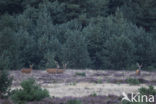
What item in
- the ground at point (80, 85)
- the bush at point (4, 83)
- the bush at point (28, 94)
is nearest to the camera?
the bush at point (28, 94)

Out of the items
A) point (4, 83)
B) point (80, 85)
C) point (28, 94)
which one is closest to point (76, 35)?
point (80, 85)

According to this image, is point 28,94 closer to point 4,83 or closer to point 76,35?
point 4,83

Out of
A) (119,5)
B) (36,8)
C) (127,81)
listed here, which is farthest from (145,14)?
(127,81)

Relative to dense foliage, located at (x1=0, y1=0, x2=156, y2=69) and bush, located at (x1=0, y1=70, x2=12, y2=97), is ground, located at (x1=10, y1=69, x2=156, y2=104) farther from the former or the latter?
dense foliage, located at (x1=0, y1=0, x2=156, y2=69)

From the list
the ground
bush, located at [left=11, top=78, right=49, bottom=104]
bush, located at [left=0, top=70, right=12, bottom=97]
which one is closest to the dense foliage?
the ground

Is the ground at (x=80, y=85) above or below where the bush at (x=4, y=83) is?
below

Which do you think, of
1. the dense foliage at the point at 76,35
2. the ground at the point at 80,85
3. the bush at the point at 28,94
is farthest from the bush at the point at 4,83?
the dense foliage at the point at 76,35

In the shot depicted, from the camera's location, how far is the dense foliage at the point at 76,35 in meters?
41.9

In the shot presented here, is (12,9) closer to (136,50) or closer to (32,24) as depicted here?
(32,24)

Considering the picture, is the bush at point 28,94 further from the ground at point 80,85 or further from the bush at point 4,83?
the ground at point 80,85

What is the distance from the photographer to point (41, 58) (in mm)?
43562

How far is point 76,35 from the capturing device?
4341 cm

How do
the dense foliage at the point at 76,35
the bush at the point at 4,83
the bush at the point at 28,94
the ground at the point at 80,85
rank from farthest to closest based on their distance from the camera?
1. the dense foliage at the point at 76,35
2. the ground at the point at 80,85
3. the bush at the point at 4,83
4. the bush at the point at 28,94

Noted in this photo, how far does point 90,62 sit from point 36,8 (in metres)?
13.4
